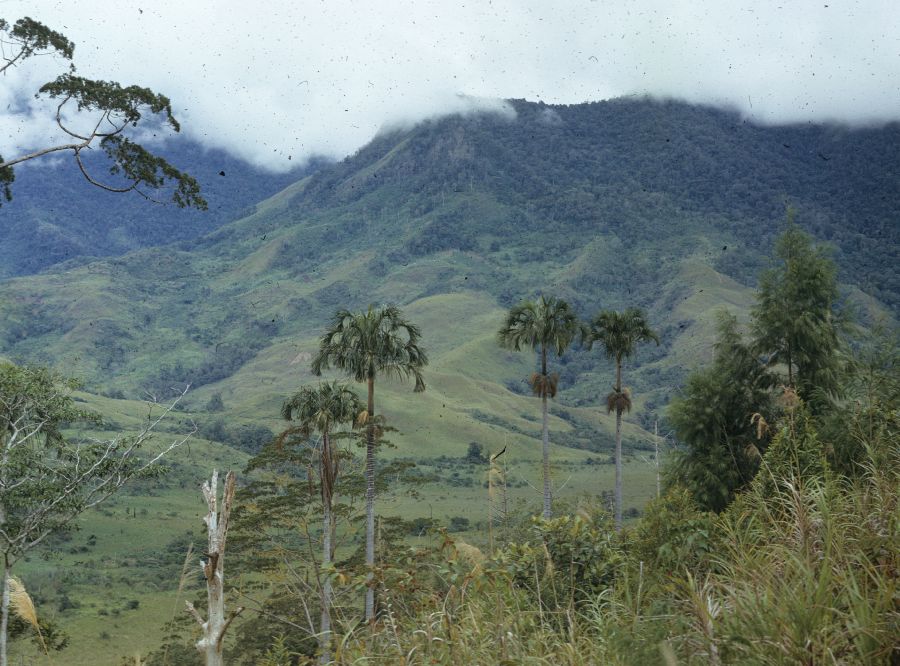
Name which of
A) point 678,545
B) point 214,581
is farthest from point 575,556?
point 214,581

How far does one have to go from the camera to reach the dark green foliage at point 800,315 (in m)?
31.6

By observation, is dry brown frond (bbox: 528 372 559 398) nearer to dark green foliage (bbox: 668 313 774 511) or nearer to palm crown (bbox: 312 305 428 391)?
dark green foliage (bbox: 668 313 774 511)

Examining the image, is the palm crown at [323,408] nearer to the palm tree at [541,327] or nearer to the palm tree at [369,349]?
the palm tree at [369,349]

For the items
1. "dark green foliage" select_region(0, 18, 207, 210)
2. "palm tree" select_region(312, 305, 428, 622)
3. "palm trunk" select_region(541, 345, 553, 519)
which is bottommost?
"palm trunk" select_region(541, 345, 553, 519)

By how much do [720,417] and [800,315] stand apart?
5674 mm

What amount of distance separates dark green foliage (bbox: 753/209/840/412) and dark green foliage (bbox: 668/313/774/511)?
1.12m

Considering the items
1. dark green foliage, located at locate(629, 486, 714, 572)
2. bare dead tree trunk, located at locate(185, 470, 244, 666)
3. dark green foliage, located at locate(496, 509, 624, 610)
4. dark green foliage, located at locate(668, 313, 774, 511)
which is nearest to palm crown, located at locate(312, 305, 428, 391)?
dark green foliage, located at locate(668, 313, 774, 511)

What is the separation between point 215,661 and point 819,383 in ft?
103

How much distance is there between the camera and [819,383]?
103ft

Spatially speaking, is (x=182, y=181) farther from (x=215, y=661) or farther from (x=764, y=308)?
(x=764, y=308)

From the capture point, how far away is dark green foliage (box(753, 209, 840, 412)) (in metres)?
31.6

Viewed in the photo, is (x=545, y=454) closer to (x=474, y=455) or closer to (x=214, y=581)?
(x=214, y=581)

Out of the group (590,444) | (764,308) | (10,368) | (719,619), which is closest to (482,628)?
(719,619)

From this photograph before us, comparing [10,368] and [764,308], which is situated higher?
[764,308]
